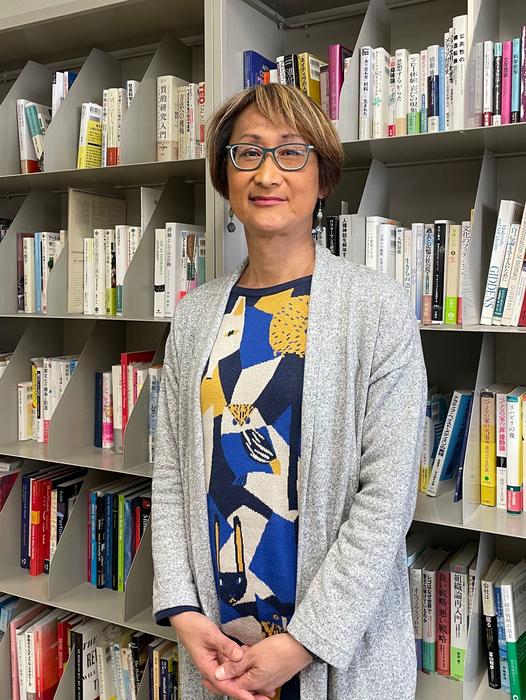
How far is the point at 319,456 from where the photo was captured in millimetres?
1160

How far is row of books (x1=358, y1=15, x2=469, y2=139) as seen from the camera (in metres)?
1.43

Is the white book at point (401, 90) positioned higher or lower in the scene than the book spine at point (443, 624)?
higher

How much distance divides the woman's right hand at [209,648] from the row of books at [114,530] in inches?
27.9

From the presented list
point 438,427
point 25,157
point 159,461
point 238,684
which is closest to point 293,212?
point 159,461

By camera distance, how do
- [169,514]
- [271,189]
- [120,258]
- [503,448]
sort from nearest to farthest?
[271,189] → [169,514] → [503,448] → [120,258]

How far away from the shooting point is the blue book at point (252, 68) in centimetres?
168

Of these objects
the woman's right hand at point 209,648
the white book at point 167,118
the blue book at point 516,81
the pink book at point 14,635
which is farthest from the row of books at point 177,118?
the pink book at point 14,635

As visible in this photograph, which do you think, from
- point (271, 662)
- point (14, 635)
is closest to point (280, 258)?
point (271, 662)

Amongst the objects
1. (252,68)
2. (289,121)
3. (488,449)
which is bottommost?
(488,449)

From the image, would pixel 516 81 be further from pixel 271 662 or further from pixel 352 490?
pixel 271 662

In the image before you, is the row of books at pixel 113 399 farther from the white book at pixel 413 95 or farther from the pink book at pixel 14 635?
the white book at pixel 413 95

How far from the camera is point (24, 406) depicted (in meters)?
2.18

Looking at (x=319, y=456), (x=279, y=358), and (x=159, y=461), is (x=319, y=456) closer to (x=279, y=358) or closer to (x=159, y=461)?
(x=279, y=358)

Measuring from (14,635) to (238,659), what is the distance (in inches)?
47.4
